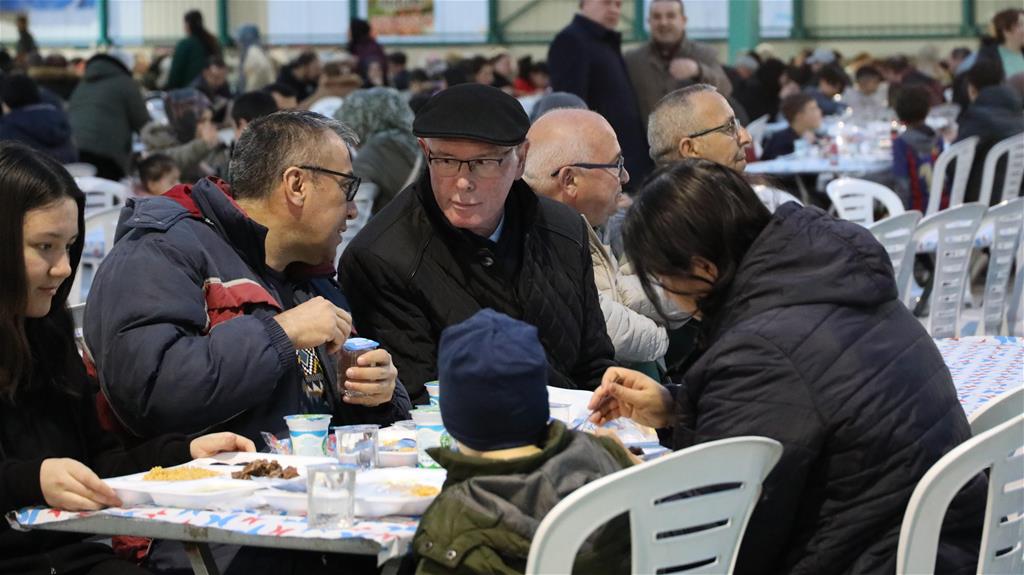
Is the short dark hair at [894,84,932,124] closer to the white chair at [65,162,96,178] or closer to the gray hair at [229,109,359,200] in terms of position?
the white chair at [65,162,96,178]

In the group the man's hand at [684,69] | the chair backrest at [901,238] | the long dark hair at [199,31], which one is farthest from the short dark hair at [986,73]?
the long dark hair at [199,31]

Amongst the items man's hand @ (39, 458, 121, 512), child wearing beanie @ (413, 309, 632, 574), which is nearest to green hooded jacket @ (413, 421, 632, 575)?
child wearing beanie @ (413, 309, 632, 574)

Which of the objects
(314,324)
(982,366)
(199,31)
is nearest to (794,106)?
(982,366)

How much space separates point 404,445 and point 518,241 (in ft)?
3.34

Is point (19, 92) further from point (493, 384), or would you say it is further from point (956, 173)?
point (493, 384)

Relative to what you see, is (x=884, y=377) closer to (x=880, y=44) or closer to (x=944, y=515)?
(x=944, y=515)

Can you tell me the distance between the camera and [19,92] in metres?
9.45

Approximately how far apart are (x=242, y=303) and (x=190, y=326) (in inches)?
6.2

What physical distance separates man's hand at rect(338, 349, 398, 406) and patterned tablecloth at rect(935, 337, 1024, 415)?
1.40 m

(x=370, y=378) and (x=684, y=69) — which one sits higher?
(x=684, y=69)

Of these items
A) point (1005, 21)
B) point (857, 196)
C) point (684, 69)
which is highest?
point (1005, 21)

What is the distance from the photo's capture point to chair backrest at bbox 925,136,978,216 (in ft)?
31.4

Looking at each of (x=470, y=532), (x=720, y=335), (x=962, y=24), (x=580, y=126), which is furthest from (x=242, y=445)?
(x=962, y=24)

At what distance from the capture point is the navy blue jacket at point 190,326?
312cm
